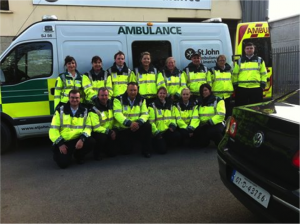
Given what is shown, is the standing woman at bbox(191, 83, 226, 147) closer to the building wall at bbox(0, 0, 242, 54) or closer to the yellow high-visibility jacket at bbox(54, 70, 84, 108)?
the yellow high-visibility jacket at bbox(54, 70, 84, 108)

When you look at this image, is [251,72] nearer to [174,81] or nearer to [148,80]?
[174,81]

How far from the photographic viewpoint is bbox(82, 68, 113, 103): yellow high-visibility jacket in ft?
15.7

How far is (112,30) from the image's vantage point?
5.11 meters

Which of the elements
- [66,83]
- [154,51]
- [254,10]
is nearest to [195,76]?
[154,51]

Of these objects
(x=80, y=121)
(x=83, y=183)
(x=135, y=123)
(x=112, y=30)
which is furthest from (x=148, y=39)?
(x=83, y=183)

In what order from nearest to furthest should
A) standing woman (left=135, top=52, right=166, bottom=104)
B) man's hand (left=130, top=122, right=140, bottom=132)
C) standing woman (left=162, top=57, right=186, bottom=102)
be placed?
man's hand (left=130, top=122, right=140, bottom=132), standing woman (left=135, top=52, right=166, bottom=104), standing woman (left=162, top=57, right=186, bottom=102)

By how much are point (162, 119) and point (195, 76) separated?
44.1 inches

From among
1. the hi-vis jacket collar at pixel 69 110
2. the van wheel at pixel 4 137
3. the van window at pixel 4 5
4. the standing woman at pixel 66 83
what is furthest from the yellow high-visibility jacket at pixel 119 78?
the van window at pixel 4 5

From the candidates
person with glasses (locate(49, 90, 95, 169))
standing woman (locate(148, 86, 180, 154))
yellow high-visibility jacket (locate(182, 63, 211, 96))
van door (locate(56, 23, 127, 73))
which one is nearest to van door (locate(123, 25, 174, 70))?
van door (locate(56, 23, 127, 73))

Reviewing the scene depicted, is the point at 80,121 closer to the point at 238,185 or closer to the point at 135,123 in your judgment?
the point at 135,123

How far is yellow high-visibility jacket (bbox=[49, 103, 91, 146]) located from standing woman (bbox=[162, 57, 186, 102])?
5.57ft

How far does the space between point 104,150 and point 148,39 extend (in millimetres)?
2208

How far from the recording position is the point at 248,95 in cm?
557

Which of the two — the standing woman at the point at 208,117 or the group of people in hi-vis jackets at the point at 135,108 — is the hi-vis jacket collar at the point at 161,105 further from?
the standing woman at the point at 208,117
